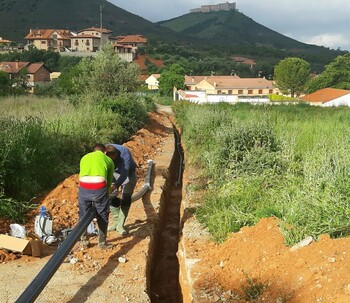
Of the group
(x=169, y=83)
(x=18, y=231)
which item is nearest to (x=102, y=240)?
(x=18, y=231)

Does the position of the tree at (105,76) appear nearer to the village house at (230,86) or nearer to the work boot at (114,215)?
the work boot at (114,215)

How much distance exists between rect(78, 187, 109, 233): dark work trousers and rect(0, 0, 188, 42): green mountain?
126 m

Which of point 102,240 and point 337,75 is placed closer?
point 102,240

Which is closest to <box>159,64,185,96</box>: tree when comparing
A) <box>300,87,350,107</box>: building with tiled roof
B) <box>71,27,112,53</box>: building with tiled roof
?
<box>300,87,350,107</box>: building with tiled roof

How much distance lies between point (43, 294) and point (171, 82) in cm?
6065

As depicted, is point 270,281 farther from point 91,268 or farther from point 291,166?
point 291,166

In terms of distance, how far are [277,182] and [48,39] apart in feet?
378

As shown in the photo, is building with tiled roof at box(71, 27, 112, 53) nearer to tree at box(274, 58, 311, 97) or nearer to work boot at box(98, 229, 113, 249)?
tree at box(274, 58, 311, 97)

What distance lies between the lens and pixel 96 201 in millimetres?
5848

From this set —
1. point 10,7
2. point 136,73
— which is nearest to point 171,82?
point 136,73

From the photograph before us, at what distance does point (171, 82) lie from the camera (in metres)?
64.3

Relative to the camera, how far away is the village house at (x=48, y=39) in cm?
11131

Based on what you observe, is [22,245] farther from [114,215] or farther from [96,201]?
[114,215]

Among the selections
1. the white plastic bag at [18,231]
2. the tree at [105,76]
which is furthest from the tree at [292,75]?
the white plastic bag at [18,231]
